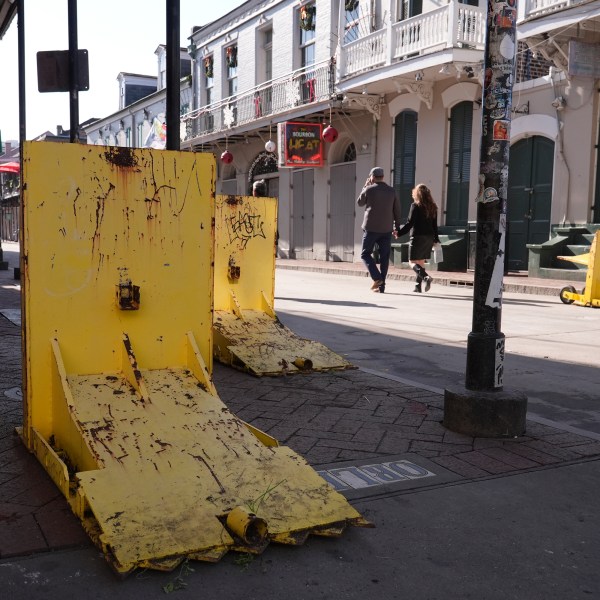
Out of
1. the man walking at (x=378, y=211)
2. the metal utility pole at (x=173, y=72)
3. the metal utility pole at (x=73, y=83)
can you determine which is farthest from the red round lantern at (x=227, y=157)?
the metal utility pole at (x=173, y=72)

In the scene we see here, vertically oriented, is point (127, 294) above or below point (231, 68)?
below

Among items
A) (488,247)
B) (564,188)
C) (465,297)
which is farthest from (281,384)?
(564,188)

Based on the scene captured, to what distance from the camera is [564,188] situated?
14727mm

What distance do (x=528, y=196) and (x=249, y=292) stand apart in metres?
11.2

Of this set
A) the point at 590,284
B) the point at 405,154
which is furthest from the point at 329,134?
the point at 590,284

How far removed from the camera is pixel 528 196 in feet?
51.8

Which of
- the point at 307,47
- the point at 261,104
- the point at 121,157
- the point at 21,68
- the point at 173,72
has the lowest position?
the point at 121,157

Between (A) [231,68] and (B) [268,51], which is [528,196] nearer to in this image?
(B) [268,51]

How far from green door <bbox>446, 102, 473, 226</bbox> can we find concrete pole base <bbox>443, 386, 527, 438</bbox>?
13.9 metres

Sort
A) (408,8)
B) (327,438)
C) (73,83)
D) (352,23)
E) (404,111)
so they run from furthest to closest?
(352,23), (404,111), (408,8), (73,83), (327,438)

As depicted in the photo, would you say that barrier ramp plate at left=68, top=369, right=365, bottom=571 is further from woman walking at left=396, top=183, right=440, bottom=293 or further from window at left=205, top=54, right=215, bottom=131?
window at left=205, top=54, right=215, bottom=131

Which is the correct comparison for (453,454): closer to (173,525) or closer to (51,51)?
(173,525)

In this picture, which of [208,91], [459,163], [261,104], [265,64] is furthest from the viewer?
[208,91]

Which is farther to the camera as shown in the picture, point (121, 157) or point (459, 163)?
point (459, 163)
